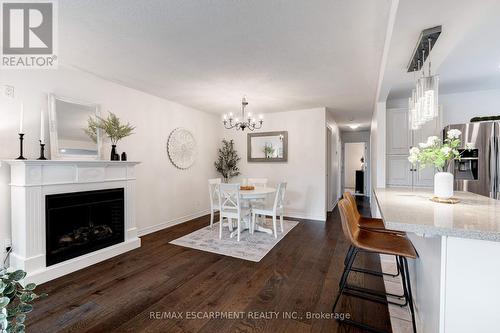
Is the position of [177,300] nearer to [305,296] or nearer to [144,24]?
[305,296]

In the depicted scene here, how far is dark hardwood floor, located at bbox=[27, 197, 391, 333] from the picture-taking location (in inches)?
70.4

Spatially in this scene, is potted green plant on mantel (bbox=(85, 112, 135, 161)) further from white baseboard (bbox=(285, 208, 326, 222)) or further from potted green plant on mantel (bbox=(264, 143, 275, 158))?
white baseboard (bbox=(285, 208, 326, 222))

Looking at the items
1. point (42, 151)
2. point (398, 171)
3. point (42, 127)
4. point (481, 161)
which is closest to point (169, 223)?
point (42, 151)

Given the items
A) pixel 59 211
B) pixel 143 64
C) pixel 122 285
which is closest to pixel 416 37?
pixel 143 64

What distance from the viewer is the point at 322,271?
104 inches

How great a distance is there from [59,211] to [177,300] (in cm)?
179

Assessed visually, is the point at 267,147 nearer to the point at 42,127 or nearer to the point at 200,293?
the point at 200,293

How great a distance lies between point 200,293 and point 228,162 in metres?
3.80

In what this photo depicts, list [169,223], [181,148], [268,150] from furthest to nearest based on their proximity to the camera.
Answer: [268,150] → [181,148] → [169,223]

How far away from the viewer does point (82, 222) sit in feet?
9.59

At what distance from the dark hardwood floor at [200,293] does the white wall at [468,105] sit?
2.71m

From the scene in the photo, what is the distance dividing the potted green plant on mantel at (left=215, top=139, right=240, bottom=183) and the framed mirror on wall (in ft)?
1.28

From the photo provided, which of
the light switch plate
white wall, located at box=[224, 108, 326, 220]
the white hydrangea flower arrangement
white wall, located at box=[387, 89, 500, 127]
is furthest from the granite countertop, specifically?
the light switch plate

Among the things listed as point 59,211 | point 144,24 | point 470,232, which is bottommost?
point 59,211
